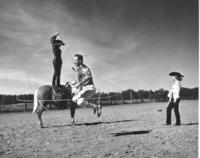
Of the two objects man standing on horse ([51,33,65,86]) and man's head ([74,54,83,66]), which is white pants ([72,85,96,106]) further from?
man standing on horse ([51,33,65,86])

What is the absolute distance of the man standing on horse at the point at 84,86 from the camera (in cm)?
530

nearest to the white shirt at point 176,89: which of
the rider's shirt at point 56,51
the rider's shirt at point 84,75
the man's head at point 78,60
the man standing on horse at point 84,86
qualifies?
the man standing on horse at point 84,86

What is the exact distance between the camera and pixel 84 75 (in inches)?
215

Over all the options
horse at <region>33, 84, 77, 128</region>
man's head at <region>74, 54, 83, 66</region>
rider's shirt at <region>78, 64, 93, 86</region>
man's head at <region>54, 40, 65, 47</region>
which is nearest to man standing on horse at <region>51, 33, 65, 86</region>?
man's head at <region>54, 40, 65, 47</region>

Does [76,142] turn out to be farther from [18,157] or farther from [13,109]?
[13,109]

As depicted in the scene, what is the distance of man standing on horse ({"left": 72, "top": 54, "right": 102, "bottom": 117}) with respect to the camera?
530 cm

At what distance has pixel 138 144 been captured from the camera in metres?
5.05

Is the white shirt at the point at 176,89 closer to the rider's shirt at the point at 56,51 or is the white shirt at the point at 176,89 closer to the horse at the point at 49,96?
the horse at the point at 49,96

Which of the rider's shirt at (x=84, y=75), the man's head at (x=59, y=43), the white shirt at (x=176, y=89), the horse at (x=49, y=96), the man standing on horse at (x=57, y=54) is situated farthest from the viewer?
the horse at (x=49, y=96)

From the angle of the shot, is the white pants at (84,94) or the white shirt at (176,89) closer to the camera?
the white pants at (84,94)

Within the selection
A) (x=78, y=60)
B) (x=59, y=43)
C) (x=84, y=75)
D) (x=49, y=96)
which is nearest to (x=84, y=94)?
(x=84, y=75)

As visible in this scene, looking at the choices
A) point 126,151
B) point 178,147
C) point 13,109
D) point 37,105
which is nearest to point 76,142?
point 126,151

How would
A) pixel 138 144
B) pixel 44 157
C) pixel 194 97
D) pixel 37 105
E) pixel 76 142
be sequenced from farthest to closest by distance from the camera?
pixel 194 97, pixel 37 105, pixel 76 142, pixel 138 144, pixel 44 157

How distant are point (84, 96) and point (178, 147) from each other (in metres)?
Answer: 2.19
